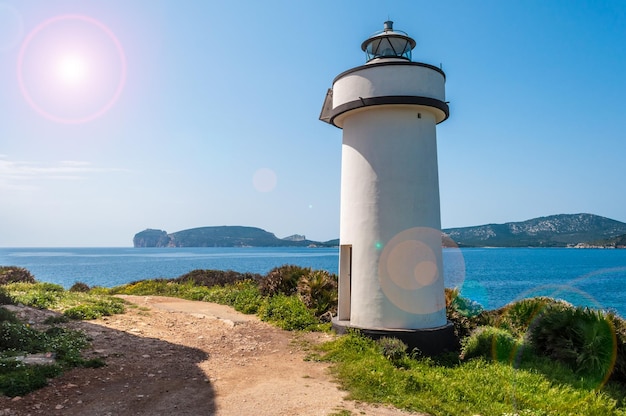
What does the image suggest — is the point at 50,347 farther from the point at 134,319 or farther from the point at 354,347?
the point at 354,347

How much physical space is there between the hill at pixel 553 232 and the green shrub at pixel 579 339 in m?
174

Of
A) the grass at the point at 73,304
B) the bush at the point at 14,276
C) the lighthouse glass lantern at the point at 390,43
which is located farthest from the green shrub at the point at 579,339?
the bush at the point at 14,276

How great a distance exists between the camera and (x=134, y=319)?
39.6ft

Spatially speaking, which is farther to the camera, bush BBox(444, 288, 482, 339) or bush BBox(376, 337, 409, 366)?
bush BBox(444, 288, 482, 339)

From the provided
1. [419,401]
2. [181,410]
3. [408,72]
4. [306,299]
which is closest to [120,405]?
[181,410]

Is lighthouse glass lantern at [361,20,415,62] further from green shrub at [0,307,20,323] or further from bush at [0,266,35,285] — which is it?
bush at [0,266,35,285]

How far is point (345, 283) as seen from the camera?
35.7 ft

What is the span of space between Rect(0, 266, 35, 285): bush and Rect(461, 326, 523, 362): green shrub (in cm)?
1995

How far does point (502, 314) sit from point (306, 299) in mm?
5772

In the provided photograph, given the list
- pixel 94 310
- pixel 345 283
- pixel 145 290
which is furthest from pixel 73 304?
pixel 345 283

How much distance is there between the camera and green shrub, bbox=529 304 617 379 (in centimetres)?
861

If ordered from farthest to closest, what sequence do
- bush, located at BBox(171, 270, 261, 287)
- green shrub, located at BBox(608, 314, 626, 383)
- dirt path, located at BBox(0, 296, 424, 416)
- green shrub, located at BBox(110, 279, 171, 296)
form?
bush, located at BBox(171, 270, 261, 287), green shrub, located at BBox(110, 279, 171, 296), green shrub, located at BBox(608, 314, 626, 383), dirt path, located at BBox(0, 296, 424, 416)

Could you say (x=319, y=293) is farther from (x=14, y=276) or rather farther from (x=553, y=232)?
(x=553, y=232)

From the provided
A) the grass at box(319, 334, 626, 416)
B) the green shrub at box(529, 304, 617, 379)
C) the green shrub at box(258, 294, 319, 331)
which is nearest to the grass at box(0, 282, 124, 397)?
the green shrub at box(258, 294, 319, 331)
